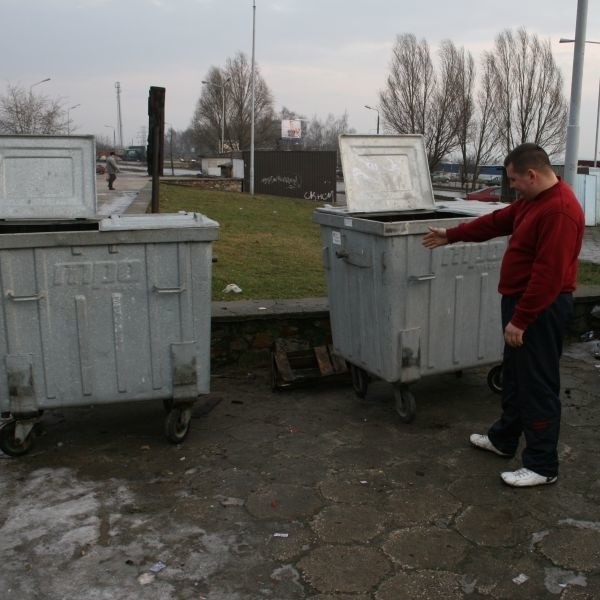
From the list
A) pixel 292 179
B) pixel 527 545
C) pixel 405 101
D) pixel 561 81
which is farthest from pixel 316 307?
pixel 561 81

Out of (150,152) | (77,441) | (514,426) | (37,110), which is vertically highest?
(37,110)

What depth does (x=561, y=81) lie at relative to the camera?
37344mm

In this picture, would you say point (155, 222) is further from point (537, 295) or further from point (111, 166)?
point (111, 166)

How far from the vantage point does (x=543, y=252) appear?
3.15 metres

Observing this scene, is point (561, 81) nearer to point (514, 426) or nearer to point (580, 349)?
point (580, 349)

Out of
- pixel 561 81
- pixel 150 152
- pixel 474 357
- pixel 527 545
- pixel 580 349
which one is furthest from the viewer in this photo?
pixel 561 81

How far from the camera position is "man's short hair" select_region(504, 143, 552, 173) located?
3.27m

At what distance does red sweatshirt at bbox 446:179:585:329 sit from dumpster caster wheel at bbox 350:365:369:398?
1548 millimetres

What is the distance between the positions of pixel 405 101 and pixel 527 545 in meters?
37.2

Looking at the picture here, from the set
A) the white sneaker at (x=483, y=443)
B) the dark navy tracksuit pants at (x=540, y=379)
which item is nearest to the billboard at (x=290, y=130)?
the white sneaker at (x=483, y=443)

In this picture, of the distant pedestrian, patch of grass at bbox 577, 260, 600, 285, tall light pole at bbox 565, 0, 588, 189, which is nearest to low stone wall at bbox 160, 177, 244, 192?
the distant pedestrian

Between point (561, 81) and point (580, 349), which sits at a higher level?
point (561, 81)

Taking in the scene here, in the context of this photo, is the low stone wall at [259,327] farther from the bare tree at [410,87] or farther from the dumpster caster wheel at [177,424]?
the bare tree at [410,87]

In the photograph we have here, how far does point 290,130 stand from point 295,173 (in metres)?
33.2
